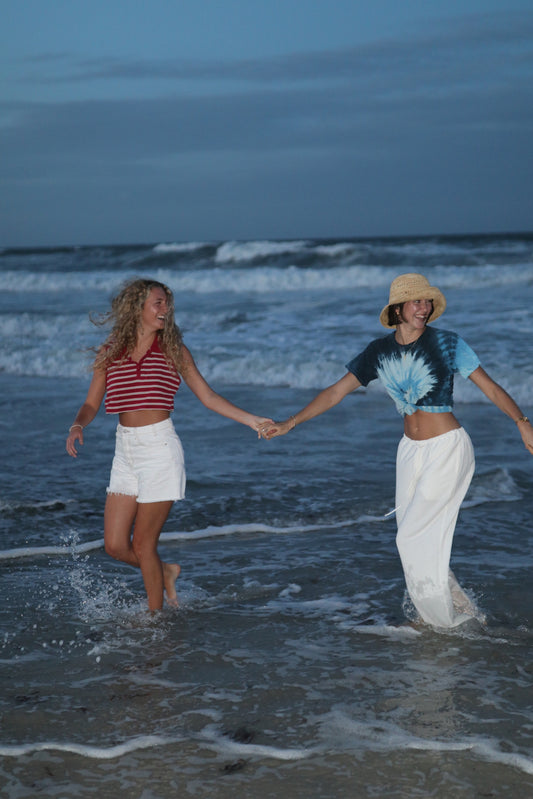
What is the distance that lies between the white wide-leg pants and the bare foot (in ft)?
4.26

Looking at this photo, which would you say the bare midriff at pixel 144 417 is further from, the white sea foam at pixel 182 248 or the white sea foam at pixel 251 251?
the white sea foam at pixel 182 248

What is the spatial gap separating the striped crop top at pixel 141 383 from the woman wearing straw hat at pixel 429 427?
1.13 metres

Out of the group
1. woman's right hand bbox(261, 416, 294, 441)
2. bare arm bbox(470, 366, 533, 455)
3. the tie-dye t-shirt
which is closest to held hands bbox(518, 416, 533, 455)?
bare arm bbox(470, 366, 533, 455)

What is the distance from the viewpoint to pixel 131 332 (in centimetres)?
482

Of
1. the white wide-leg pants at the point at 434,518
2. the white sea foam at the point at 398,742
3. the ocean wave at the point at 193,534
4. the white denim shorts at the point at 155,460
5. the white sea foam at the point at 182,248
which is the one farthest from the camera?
the white sea foam at the point at 182,248

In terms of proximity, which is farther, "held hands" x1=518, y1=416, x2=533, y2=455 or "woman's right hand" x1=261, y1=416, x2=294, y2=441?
"woman's right hand" x1=261, y1=416, x2=294, y2=441

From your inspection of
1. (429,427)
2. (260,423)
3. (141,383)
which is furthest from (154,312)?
(429,427)

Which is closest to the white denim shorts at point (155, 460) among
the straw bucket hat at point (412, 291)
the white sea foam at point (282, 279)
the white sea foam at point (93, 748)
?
the straw bucket hat at point (412, 291)

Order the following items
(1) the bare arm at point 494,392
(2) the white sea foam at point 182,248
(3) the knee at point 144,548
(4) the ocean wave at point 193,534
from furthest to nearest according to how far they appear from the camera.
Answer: (2) the white sea foam at point 182,248 → (4) the ocean wave at point 193,534 → (3) the knee at point 144,548 → (1) the bare arm at point 494,392

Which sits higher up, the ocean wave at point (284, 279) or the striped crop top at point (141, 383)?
the ocean wave at point (284, 279)

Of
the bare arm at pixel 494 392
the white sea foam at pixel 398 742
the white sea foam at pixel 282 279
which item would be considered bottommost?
the white sea foam at pixel 398 742

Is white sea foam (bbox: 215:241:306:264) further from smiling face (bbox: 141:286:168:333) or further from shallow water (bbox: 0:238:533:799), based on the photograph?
smiling face (bbox: 141:286:168:333)

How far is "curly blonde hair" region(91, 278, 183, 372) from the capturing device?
15.8 ft

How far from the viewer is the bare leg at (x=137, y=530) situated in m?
4.87
